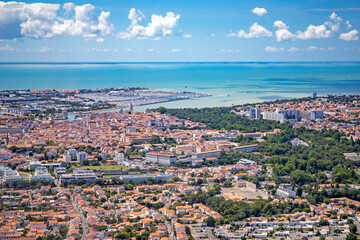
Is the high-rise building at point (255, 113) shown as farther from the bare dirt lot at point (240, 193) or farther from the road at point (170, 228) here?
the road at point (170, 228)

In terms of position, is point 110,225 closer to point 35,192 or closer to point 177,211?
point 177,211

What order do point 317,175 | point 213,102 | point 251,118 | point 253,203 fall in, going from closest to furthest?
point 253,203
point 317,175
point 251,118
point 213,102

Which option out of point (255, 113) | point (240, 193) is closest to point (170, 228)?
point (240, 193)

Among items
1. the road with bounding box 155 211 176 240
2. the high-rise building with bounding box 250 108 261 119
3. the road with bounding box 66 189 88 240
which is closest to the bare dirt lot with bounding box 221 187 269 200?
the road with bounding box 155 211 176 240

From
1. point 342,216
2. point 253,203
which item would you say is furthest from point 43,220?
point 342,216

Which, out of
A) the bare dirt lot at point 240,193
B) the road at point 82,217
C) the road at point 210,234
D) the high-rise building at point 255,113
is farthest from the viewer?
the high-rise building at point 255,113

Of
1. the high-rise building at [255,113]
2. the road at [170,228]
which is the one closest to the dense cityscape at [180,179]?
the road at [170,228]
